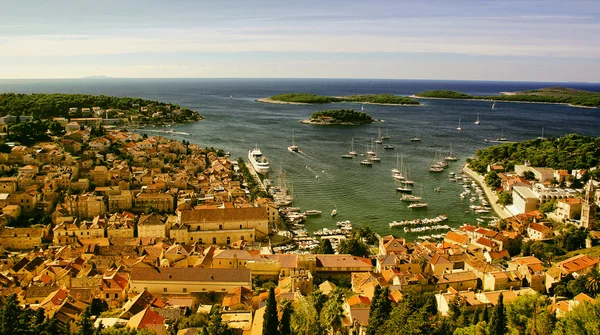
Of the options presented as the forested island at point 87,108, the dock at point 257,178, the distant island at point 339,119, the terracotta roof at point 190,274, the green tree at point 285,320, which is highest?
the forested island at point 87,108

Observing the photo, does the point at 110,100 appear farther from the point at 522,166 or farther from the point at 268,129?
the point at 522,166

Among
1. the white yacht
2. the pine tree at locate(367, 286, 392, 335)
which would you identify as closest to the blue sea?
the white yacht

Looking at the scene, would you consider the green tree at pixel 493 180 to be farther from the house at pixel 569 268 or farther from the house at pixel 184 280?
the house at pixel 184 280

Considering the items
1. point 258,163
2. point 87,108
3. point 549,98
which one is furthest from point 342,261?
point 549,98

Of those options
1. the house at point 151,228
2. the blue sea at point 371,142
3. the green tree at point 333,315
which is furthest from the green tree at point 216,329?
the blue sea at point 371,142

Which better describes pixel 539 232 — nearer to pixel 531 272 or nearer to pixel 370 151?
pixel 531 272

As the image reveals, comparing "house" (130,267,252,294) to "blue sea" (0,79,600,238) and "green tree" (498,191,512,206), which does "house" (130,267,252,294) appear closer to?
"blue sea" (0,79,600,238)
